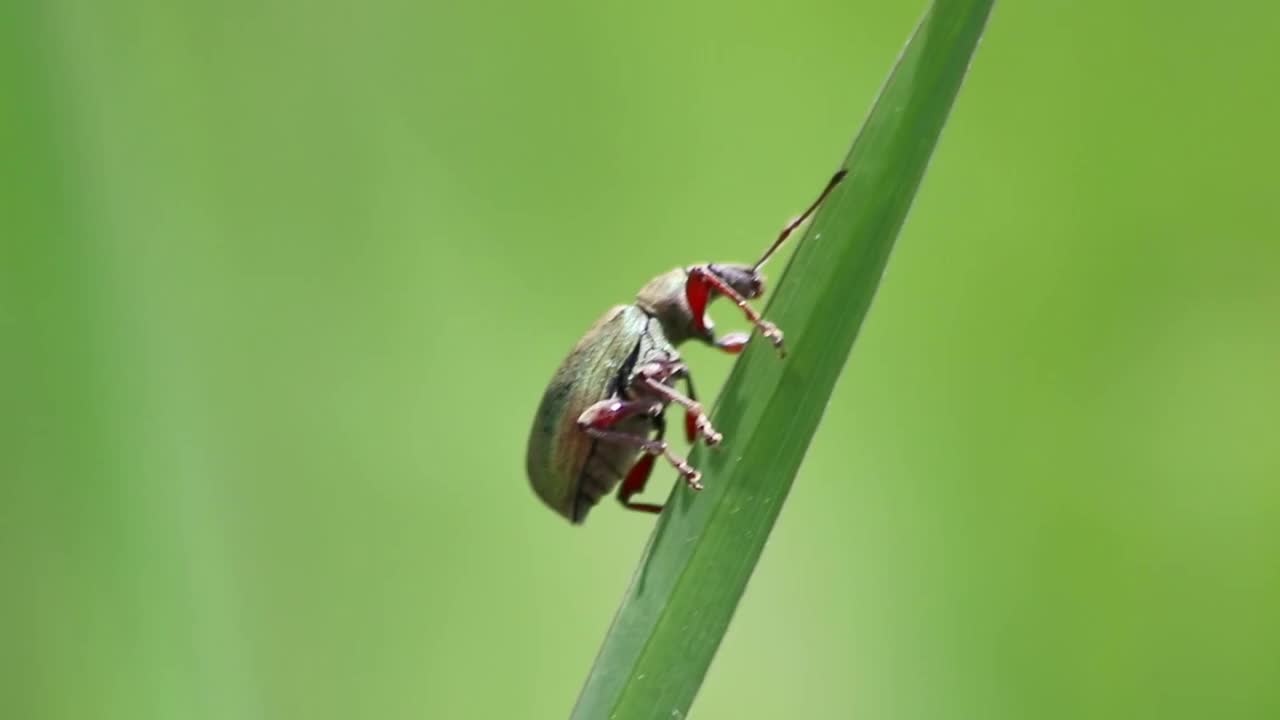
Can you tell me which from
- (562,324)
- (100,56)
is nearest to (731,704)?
(562,324)

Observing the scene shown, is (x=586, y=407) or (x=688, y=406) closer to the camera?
(x=688, y=406)

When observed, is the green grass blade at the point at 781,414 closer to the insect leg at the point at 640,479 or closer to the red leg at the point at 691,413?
the red leg at the point at 691,413

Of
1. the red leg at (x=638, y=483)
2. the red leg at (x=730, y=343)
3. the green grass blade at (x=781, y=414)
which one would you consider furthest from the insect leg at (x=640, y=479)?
the green grass blade at (x=781, y=414)

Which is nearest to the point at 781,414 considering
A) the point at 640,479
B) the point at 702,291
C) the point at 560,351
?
the point at 702,291

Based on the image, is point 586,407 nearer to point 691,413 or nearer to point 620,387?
point 620,387

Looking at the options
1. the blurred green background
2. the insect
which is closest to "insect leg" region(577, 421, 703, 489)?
the insect

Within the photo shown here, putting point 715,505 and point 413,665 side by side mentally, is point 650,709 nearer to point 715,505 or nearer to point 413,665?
point 715,505
